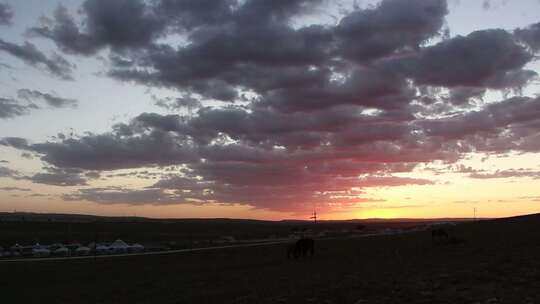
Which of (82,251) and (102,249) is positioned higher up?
(102,249)

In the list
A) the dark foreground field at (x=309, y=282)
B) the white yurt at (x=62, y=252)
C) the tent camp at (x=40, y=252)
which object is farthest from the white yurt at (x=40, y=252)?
the dark foreground field at (x=309, y=282)

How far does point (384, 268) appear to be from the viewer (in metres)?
30.7

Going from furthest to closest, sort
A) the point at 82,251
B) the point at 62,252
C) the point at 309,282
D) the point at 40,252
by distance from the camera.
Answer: the point at 82,251
the point at 62,252
the point at 40,252
the point at 309,282

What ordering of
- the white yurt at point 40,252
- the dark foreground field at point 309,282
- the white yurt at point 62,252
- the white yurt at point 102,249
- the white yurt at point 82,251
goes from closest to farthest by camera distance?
the dark foreground field at point 309,282, the white yurt at point 40,252, the white yurt at point 62,252, the white yurt at point 82,251, the white yurt at point 102,249

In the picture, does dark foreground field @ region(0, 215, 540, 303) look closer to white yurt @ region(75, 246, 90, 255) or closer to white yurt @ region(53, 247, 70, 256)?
white yurt @ region(53, 247, 70, 256)

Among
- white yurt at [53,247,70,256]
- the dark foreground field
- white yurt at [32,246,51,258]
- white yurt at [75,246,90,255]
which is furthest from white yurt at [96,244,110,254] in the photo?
the dark foreground field

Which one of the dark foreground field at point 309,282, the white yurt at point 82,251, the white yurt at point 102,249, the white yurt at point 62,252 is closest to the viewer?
the dark foreground field at point 309,282

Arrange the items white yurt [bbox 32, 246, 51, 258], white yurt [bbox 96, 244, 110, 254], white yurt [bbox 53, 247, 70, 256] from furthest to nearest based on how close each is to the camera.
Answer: white yurt [bbox 96, 244, 110, 254]
white yurt [bbox 53, 247, 70, 256]
white yurt [bbox 32, 246, 51, 258]

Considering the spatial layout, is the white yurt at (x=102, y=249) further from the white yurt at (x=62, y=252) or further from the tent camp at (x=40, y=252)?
the tent camp at (x=40, y=252)

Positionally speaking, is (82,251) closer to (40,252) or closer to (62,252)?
(62,252)

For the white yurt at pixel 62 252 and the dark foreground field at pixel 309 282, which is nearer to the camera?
the dark foreground field at pixel 309 282

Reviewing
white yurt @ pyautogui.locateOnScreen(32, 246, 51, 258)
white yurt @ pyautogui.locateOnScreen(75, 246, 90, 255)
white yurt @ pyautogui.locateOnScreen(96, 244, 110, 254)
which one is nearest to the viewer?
white yurt @ pyautogui.locateOnScreen(32, 246, 51, 258)

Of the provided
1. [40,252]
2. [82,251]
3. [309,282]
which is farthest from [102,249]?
[309,282]

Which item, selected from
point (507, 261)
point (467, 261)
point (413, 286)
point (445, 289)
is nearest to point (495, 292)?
point (445, 289)
